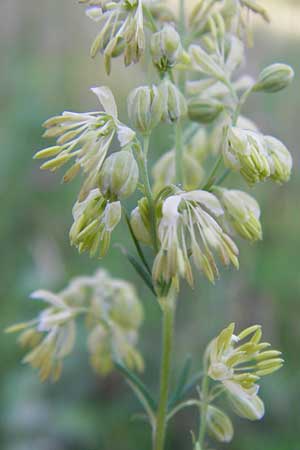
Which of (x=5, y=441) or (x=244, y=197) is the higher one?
(x=244, y=197)

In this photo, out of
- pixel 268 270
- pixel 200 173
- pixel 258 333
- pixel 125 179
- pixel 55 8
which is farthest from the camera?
pixel 55 8

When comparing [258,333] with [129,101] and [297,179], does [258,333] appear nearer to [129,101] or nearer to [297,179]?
[129,101]

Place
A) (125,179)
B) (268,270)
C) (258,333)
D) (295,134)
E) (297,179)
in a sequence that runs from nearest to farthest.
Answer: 1. (125,179)
2. (258,333)
3. (268,270)
4. (297,179)
5. (295,134)

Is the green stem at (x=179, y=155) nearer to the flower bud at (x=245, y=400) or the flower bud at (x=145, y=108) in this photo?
the flower bud at (x=145, y=108)

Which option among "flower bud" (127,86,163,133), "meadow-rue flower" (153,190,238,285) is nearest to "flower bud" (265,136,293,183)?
"meadow-rue flower" (153,190,238,285)

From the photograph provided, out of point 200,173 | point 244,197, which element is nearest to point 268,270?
point 200,173

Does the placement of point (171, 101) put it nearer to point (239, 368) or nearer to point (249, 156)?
point (249, 156)

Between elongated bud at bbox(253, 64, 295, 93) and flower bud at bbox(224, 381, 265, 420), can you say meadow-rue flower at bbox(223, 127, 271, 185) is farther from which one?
flower bud at bbox(224, 381, 265, 420)
